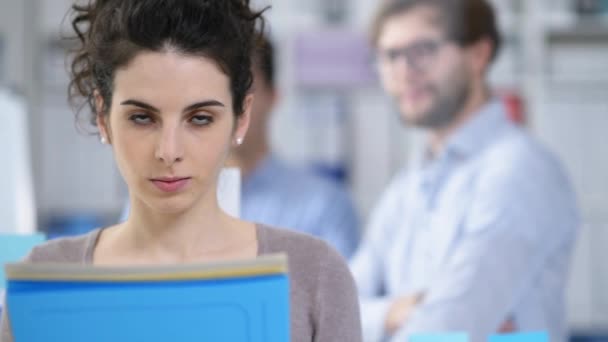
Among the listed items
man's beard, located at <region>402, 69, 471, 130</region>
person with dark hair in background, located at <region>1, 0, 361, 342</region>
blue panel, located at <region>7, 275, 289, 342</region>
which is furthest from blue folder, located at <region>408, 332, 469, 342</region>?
man's beard, located at <region>402, 69, 471, 130</region>

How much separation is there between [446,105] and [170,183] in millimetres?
1128

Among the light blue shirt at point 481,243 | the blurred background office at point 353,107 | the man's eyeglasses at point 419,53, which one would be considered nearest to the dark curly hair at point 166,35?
the light blue shirt at point 481,243

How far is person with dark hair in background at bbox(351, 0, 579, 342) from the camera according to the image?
1.54 metres

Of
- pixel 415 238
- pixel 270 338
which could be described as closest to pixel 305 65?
pixel 415 238

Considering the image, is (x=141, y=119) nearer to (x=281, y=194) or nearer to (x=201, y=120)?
(x=201, y=120)

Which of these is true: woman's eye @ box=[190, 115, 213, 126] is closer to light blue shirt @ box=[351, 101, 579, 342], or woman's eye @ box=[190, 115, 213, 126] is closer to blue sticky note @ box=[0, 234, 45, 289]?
blue sticky note @ box=[0, 234, 45, 289]

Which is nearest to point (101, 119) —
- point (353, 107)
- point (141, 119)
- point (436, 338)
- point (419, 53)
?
point (141, 119)

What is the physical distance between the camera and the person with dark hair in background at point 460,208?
5.05ft

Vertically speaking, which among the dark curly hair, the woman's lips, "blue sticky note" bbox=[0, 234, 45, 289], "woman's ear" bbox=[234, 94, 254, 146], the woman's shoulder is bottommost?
"blue sticky note" bbox=[0, 234, 45, 289]

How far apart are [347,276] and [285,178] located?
1275mm

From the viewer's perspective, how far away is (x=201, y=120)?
0.79m

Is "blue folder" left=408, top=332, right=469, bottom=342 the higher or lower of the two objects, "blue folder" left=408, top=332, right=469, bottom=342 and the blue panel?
the lower

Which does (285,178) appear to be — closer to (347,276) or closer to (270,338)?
(347,276)

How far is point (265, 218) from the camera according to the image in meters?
2.06
